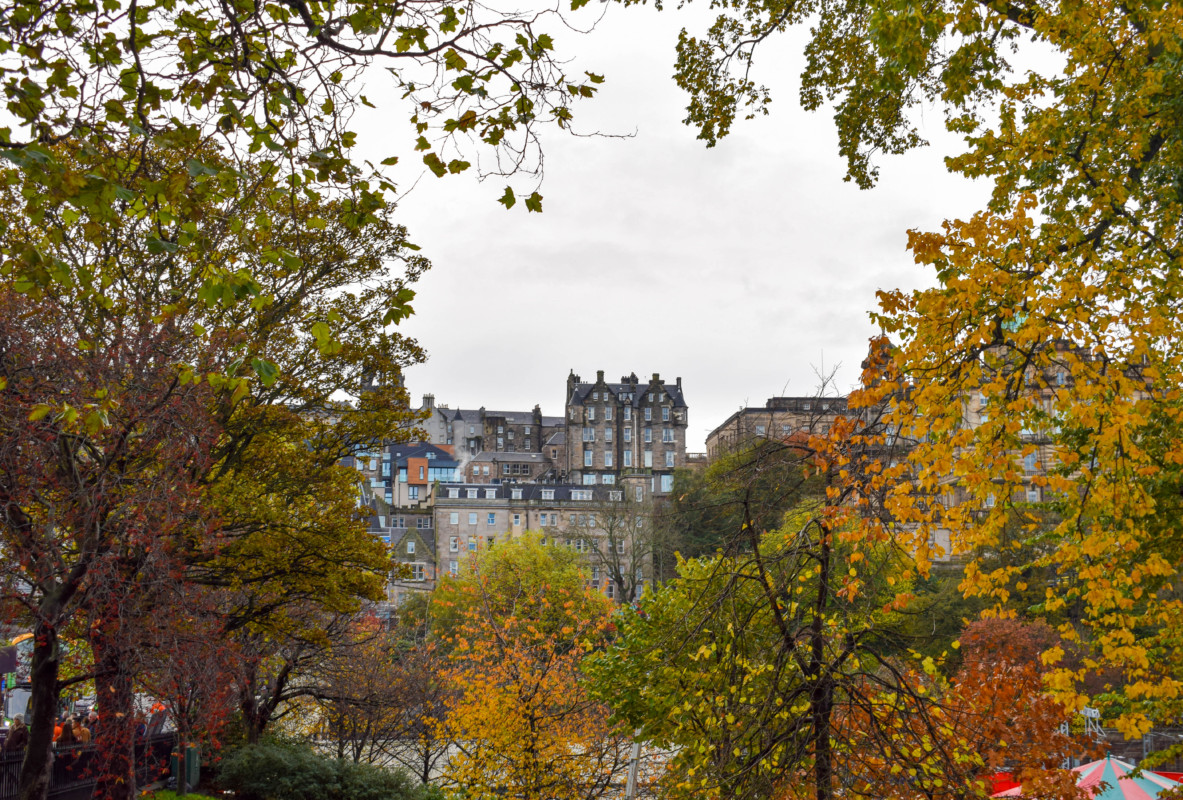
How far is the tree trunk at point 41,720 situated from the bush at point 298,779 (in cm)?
665

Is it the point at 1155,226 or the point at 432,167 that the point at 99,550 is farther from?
the point at 1155,226

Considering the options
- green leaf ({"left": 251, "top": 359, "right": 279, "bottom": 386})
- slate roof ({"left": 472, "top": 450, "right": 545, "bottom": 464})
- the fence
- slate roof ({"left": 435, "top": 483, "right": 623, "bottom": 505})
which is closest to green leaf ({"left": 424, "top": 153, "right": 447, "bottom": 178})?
green leaf ({"left": 251, "top": 359, "right": 279, "bottom": 386})

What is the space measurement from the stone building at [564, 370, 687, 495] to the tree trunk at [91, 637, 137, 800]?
90.5 meters

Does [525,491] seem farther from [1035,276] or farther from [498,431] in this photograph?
[1035,276]

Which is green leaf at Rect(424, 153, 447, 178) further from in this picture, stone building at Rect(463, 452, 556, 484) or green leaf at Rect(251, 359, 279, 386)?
stone building at Rect(463, 452, 556, 484)

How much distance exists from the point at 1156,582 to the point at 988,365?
220 inches

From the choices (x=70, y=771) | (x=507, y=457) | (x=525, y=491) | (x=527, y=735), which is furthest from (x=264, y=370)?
(x=507, y=457)

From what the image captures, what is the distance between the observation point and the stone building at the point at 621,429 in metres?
107

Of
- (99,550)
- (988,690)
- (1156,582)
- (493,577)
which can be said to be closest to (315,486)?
(99,550)

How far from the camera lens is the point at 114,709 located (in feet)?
47.7

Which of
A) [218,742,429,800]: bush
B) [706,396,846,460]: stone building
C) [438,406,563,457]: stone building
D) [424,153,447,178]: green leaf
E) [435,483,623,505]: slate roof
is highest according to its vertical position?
[438,406,563,457]: stone building

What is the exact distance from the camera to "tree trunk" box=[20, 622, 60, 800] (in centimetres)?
1252

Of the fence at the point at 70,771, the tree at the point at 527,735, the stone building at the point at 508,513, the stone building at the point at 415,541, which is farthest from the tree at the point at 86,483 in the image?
the stone building at the point at 508,513

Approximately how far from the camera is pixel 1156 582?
37.7 feet
